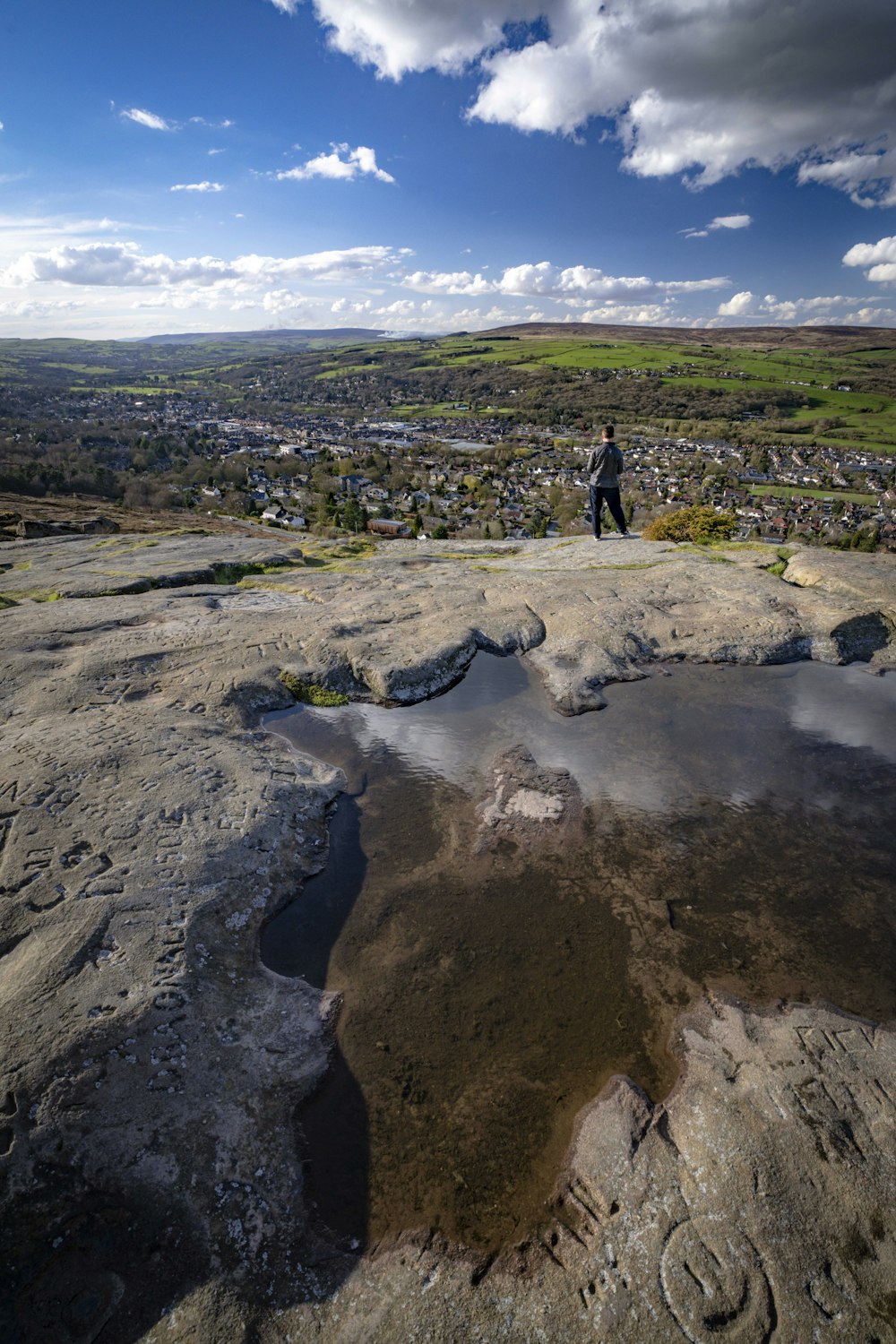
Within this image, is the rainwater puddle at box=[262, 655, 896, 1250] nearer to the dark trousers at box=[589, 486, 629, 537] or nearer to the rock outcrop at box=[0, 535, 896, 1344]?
the rock outcrop at box=[0, 535, 896, 1344]

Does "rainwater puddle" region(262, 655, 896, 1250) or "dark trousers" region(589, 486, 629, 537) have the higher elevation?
"dark trousers" region(589, 486, 629, 537)

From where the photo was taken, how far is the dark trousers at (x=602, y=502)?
55.5ft

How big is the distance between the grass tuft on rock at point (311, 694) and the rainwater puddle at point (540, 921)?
27 cm

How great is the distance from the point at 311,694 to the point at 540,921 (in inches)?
225

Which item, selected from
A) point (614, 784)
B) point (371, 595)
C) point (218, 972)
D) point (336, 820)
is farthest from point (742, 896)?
point (371, 595)

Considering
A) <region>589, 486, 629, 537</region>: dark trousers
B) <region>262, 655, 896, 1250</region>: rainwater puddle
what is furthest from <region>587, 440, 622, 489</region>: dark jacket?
<region>262, 655, 896, 1250</region>: rainwater puddle

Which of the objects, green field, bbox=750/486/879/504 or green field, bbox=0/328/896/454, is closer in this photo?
green field, bbox=750/486/879/504

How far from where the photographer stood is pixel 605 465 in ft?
54.1

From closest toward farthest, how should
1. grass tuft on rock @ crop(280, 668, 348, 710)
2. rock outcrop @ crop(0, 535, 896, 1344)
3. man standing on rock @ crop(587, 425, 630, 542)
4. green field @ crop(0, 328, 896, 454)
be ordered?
rock outcrop @ crop(0, 535, 896, 1344)
grass tuft on rock @ crop(280, 668, 348, 710)
man standing on rock @ crop(587, 425, 630, 542)
green field @ crop(0, 328, 896, 454)

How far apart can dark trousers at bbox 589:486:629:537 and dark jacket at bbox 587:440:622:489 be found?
151mm

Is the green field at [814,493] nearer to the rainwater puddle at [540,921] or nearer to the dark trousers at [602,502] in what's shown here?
the dark trousers at [602,502]

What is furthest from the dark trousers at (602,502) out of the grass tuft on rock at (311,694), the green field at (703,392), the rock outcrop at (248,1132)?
the green field at (703,392)

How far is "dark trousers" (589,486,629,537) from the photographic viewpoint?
16.9m

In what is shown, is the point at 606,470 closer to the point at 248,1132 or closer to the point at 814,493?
the point at 248,1132
